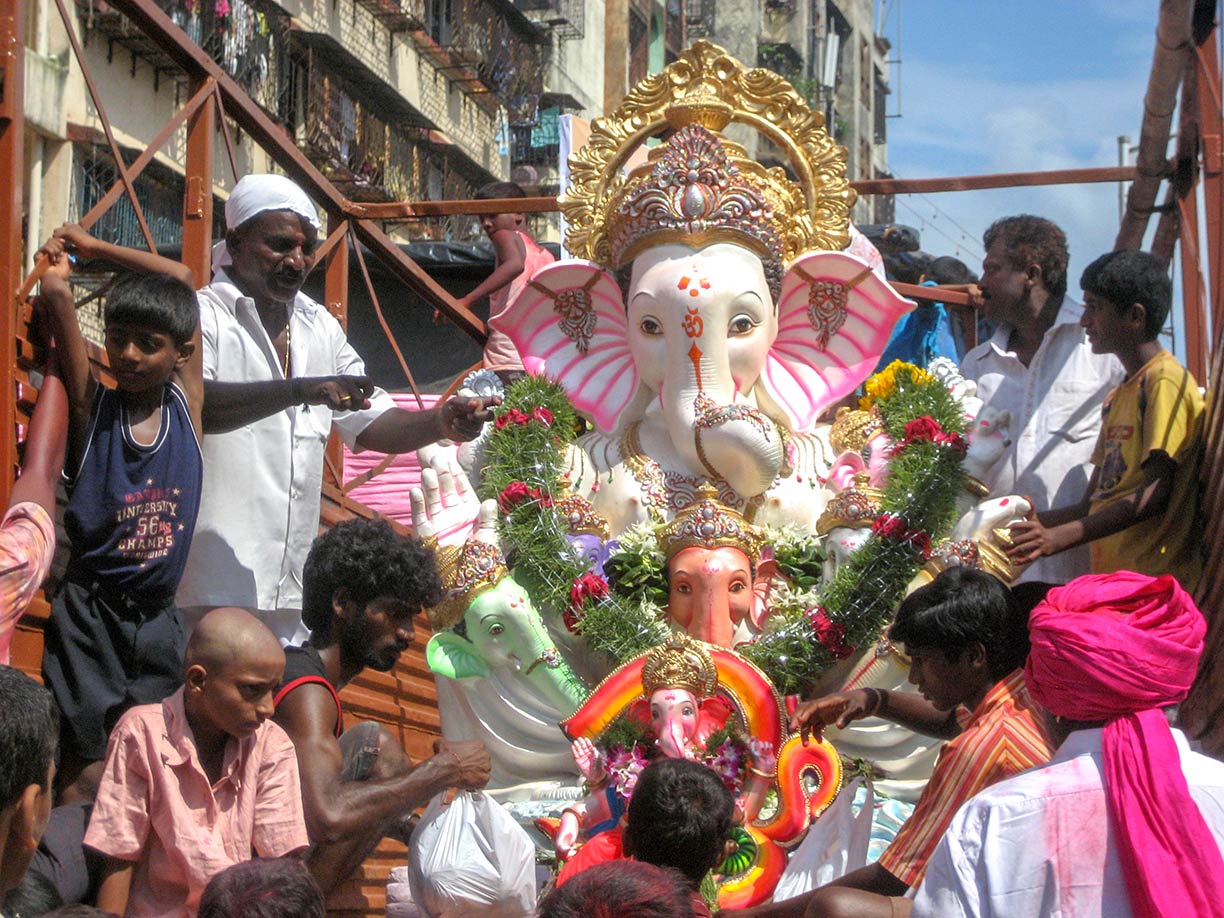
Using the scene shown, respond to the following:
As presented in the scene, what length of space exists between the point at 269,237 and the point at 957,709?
240 centimetres

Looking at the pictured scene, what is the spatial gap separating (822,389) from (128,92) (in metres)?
12.9

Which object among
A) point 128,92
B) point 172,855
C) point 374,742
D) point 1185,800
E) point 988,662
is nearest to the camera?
point 1185,800

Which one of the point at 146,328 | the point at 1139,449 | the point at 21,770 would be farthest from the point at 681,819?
the point at 1139,449

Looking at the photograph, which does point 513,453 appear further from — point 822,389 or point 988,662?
point 988,662

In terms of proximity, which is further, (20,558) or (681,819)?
(20,558)

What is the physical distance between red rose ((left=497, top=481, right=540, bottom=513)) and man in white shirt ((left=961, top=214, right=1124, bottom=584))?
1573 mm

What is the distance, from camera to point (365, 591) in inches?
164

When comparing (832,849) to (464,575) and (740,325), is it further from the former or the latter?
(740,325)

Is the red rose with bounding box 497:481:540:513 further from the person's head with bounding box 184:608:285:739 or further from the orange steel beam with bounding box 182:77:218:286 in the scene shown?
the person's head with bounding box 184:608:285:739

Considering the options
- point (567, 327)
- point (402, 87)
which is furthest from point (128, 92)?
point (567, 327)

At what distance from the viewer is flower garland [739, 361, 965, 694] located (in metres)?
6.20

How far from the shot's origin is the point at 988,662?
3.90 m

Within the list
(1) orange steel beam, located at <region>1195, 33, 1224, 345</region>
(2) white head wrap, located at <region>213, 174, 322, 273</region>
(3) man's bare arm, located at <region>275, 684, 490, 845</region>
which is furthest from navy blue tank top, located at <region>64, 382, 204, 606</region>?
(1) orange steel beam, located at <region>1195, 33, 1224, 345</region>

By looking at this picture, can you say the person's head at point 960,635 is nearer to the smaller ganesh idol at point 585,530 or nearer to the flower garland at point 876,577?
the flower garland at point 876,577
